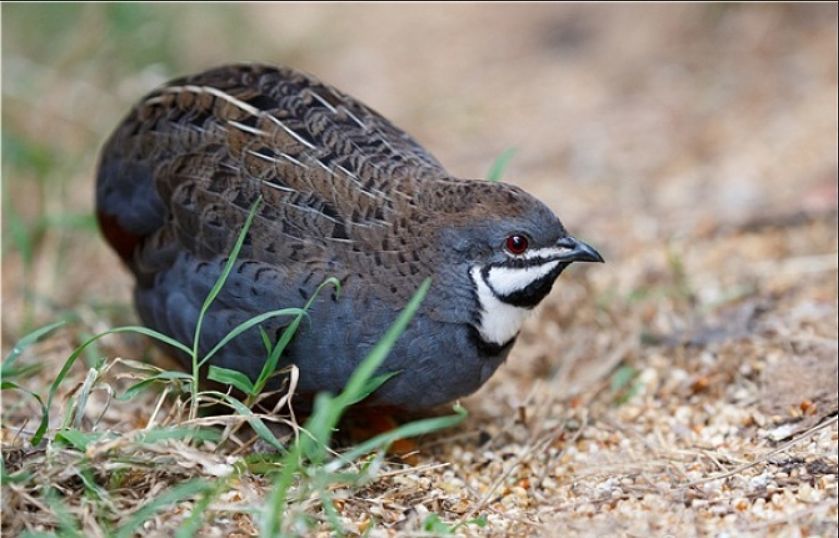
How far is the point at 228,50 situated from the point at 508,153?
3.88 m

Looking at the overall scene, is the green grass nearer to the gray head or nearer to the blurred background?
the gray head

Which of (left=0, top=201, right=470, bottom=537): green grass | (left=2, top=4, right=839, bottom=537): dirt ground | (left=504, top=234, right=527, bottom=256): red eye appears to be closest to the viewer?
(left=0, top=201, right=470, bottom=537): green grass

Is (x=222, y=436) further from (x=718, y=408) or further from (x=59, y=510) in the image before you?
(x=718, y=408)

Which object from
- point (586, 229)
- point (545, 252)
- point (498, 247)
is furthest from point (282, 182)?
point (586, 229)

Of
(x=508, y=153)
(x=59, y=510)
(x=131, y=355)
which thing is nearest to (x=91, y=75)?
(x=131, y=355)

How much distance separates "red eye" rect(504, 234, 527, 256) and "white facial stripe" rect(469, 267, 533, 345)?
123 millimetres

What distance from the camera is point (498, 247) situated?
3.53m

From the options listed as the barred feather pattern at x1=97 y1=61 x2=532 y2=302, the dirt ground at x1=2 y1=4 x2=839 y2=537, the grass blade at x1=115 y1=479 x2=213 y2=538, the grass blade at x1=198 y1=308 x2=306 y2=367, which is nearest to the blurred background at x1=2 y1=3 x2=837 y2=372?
the dirt ground at x1=2 y1=4 x2=839 y2=537

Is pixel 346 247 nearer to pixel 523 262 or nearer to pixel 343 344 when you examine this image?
pixel 343 344

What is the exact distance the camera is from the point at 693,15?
7277mm

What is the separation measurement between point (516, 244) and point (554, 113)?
3.64m

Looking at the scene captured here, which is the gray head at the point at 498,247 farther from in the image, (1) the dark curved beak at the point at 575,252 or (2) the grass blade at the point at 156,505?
(2) the grass blade at the point at 156,505

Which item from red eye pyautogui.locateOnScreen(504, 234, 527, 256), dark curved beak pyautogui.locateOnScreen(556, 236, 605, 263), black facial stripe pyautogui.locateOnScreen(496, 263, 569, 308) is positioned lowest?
black facial stripe pyautogui.locateOnScreen(496, 263, 569, 308)

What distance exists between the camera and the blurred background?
5.05 meters
